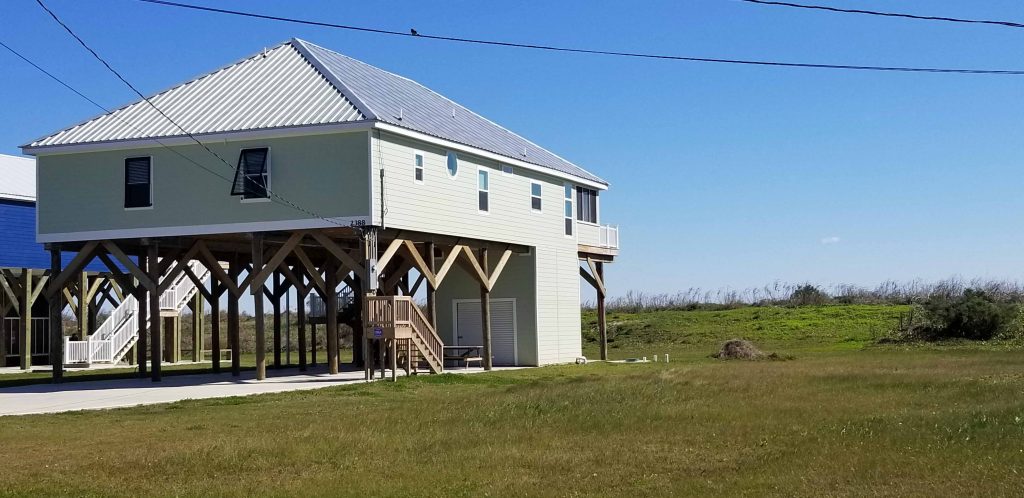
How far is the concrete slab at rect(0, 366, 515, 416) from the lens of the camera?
25406 millimetres

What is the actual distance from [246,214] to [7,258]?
1716 cm

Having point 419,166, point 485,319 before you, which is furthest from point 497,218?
point 419,166

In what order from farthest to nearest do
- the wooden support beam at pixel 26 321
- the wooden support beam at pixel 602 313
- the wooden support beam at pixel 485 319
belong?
the wooden support beam at pixel 602 313, the wooden support beam at pixel 26 321, the wooden support beam at pixel 485 319

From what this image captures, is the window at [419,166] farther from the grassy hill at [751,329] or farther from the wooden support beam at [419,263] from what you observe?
the grassy hill at [751,329]

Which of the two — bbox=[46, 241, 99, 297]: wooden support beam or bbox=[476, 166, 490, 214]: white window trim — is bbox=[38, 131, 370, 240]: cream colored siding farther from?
bbox=[476, 166, 490, 214]: white window trim

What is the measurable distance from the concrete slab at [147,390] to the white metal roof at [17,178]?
14460 mm

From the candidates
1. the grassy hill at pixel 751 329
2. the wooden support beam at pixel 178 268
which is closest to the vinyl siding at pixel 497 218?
the wooden support beam at pixel 178 268

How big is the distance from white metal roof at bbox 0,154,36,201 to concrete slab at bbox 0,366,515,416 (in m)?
14.5

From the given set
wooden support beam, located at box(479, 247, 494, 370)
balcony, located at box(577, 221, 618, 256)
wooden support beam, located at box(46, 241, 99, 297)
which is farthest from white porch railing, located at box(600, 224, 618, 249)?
wooden support beam, located at box(46, 241, 99, 297)

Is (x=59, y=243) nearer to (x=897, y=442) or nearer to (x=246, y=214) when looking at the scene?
(x=246, y=214)

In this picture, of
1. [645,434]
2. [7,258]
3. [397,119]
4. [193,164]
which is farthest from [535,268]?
[645,434]

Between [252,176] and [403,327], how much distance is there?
530cm

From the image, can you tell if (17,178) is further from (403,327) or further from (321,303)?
(403,327)

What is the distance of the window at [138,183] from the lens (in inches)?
1283
